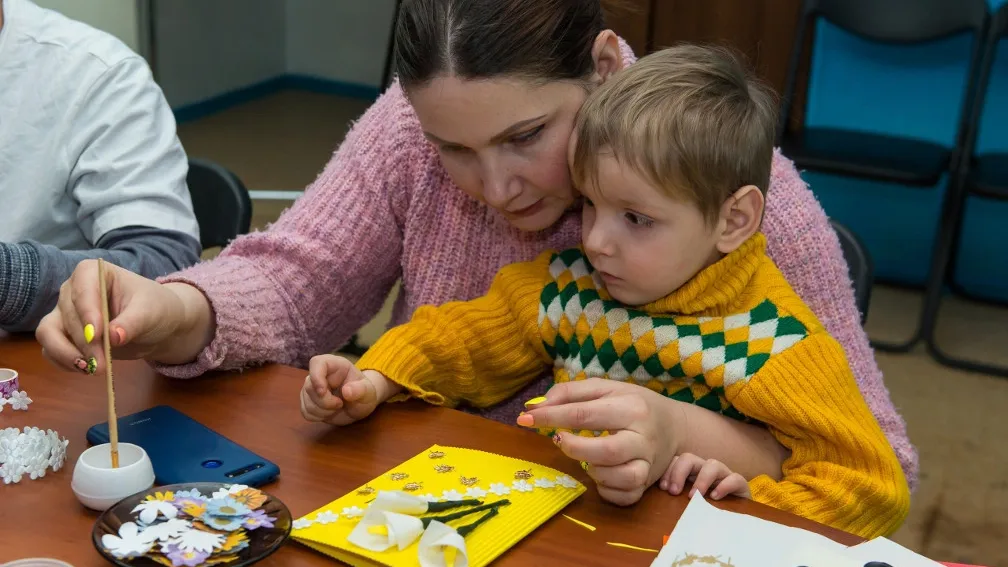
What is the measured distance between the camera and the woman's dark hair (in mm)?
1118

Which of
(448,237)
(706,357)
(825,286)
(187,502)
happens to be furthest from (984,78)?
(187,502)

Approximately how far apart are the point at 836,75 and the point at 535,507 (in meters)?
3.05

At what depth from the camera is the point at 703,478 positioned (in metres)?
0.97

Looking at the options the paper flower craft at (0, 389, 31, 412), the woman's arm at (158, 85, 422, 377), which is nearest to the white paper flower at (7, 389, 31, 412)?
the paper flower craft at (0, 389, 31, 412)

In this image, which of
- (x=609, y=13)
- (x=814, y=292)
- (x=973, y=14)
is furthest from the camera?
(x=973, y=14)

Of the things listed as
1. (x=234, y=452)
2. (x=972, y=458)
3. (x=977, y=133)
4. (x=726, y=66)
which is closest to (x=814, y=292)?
(x=726, y=66)

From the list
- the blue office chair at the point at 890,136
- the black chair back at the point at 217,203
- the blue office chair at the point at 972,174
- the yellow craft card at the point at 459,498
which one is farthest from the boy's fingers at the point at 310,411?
the blue office chair at the point at 972,174

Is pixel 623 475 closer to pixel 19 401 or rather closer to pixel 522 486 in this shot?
pixel 522 486

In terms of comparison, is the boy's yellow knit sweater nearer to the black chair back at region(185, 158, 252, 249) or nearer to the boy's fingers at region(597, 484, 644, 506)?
the boy's fingers at region(597, 484, 644, 506)

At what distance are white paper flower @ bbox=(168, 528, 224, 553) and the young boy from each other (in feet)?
0.79

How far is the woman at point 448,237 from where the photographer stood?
1.08 meters

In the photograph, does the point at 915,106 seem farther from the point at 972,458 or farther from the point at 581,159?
the point at 581,159

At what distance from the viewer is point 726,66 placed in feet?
3.86

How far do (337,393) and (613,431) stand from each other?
0.93ft
